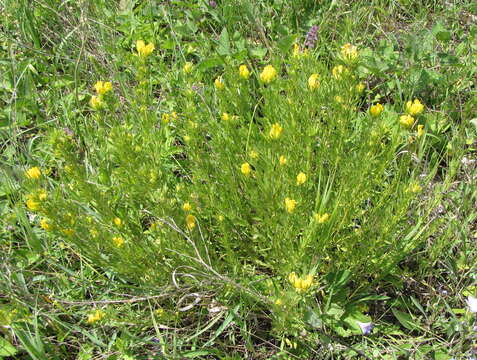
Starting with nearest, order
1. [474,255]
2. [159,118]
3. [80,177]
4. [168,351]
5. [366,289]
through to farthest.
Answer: [80,177] → [168,351] → [366,289] → [474,255] → [159,118]

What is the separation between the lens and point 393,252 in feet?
6.88

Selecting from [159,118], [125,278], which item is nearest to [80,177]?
[125,278]

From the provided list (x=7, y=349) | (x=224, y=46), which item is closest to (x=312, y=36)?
(x=224, y=46)

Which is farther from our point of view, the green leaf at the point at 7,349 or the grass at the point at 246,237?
the green leaf at the point at 7,349

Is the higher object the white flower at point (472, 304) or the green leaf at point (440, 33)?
the green leaf at point (440, 33)

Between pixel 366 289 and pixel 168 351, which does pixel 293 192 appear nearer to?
pixel 366 289

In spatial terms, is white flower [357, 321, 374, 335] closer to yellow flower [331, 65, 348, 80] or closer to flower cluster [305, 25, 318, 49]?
yellow flower [331, 65, 348, 80]

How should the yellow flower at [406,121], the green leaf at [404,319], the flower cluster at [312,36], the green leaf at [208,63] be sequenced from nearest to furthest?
the yellow flower at [406,121] < the green leaf at [404,319] < the green leaf at [208,63] < the flower cluster at [312,36]

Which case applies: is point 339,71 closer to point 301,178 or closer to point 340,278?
point 301,178

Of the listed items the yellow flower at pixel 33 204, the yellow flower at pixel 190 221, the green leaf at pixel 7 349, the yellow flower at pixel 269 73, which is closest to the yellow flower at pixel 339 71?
the yellow flower at pixel 269 73

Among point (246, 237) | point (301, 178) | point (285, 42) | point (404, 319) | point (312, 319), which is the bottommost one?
point (404, 319)

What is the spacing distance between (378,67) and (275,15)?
100 centimetres

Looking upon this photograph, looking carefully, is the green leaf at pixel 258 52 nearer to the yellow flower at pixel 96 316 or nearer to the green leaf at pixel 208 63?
the green leaf at pixel 208 63

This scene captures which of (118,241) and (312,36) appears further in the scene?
(312,36)
